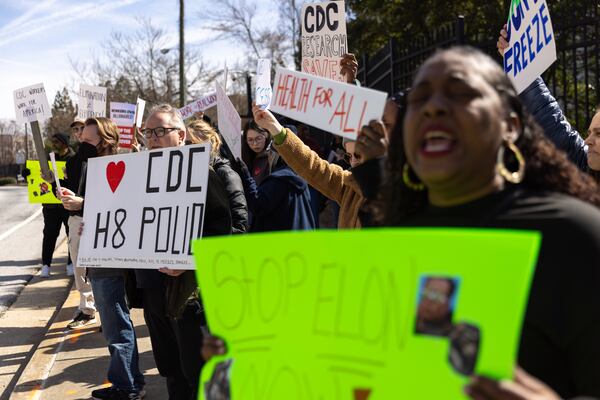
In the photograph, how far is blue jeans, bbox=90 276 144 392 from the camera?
4.75 m

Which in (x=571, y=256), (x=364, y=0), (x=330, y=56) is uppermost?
(x=364, y=0)

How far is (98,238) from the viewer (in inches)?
158

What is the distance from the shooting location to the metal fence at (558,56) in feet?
17.4

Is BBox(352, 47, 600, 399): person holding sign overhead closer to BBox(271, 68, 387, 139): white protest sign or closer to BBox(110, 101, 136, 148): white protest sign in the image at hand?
BBox(271, 68, 387, 139): white protest sign

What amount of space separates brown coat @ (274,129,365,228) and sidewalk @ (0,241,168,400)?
7.00ft

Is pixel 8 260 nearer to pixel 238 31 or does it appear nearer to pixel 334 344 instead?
pixel 334 344

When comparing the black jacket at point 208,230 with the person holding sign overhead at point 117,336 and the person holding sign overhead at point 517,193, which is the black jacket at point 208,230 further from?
the person holding sign overhead at point 517,193

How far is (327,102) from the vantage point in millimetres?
2701

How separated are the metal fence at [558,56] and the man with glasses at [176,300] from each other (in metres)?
2.73

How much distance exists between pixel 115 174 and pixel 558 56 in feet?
18.4

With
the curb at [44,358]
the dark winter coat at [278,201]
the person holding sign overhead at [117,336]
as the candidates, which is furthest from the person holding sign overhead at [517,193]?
the curb at [44,358]

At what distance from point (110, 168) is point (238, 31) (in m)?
29.0

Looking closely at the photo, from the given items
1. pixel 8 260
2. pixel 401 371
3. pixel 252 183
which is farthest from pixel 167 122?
pixel 8 260

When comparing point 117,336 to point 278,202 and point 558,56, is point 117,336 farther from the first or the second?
point 558,56
